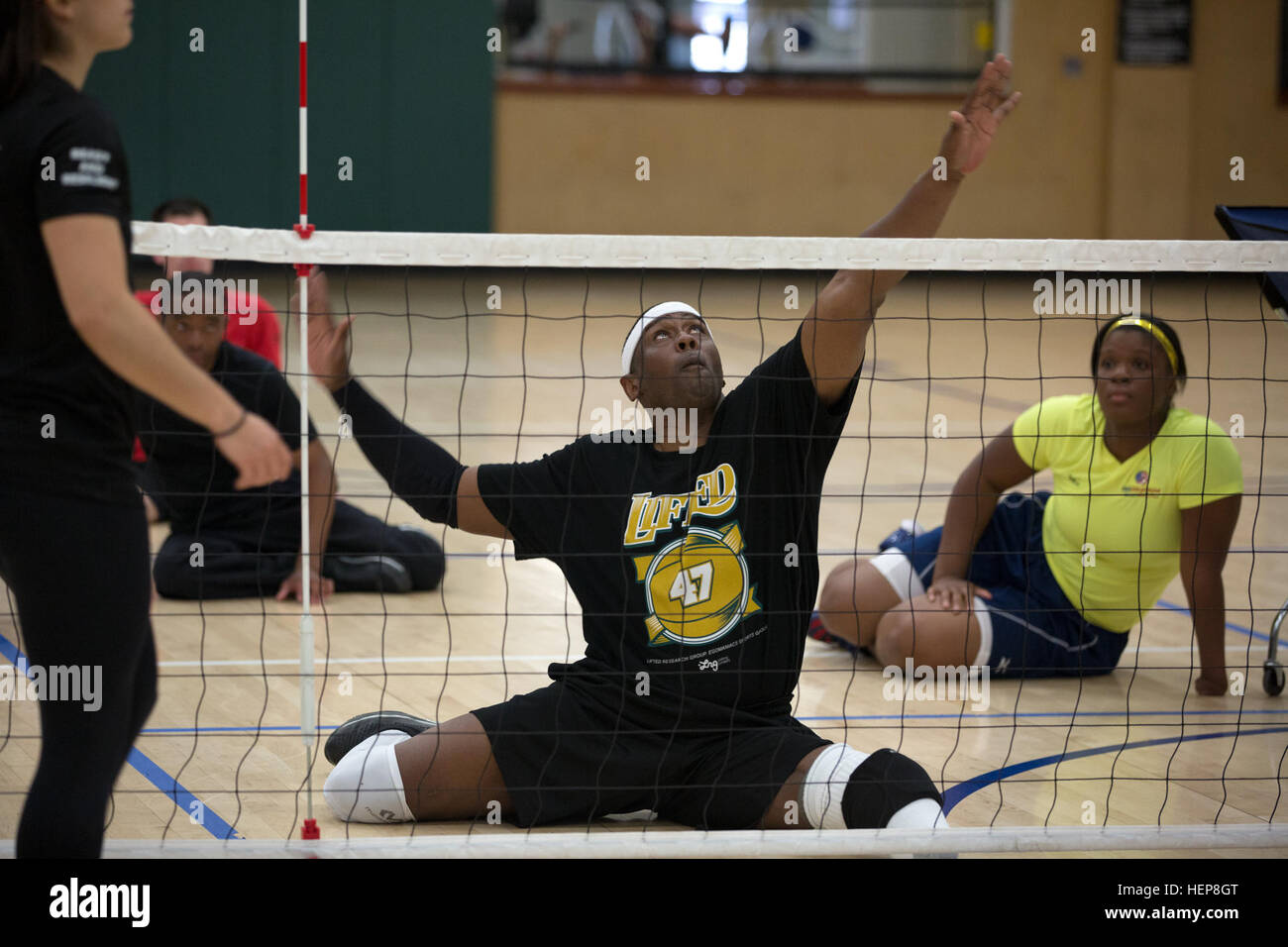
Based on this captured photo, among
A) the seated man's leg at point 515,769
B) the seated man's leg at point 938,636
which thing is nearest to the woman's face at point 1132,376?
the seated man's leg at point 938,636

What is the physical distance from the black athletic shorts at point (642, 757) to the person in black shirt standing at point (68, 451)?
1.19m

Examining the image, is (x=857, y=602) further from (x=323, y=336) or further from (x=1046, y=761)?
(x=323, y=336)

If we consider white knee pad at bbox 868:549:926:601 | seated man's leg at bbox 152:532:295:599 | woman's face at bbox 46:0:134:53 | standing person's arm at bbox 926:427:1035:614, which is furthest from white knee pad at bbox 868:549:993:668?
woman's face at bbox 46:0:134:53

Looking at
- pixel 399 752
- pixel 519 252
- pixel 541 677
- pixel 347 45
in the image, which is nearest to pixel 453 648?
pixel 541 677

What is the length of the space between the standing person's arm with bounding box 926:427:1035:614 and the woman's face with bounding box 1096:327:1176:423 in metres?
0.34

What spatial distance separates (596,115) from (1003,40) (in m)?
4.56

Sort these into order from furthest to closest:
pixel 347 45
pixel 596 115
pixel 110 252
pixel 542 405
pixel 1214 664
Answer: pixel 596 115 < pixel 347 45 < pixel 542 405 < pixel 1214 664 < pixel 110 252

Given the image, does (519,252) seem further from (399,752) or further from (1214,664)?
(1214,664)

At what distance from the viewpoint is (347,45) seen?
1464cm

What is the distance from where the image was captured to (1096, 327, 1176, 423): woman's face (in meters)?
4.12

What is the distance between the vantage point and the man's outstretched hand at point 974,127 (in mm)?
2814

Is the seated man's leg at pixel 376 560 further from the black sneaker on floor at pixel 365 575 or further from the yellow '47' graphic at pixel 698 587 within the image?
the yellow '47' graphic at pixel 698 587

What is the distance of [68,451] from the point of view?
6.65ft

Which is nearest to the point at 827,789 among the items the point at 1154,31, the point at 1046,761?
the point at 1046,761
